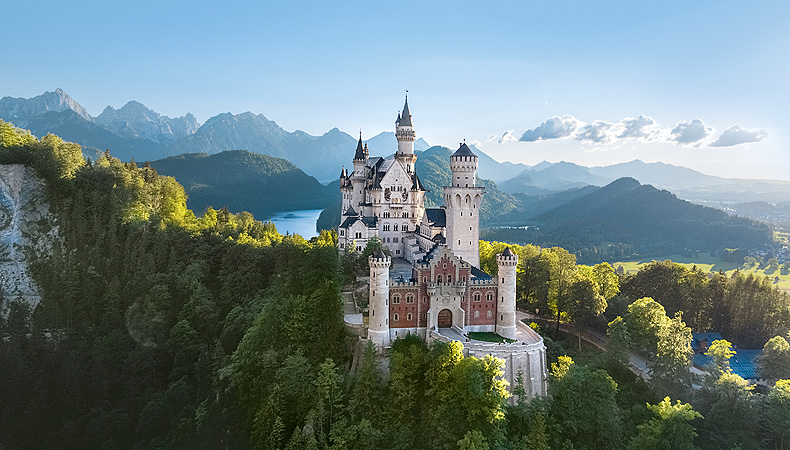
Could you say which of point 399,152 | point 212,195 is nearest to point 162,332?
point 399,152

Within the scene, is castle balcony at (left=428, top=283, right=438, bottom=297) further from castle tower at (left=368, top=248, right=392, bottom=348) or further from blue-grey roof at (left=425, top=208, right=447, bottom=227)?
blue-grey roof at (left=425, top=208, right=447, bottom=227)

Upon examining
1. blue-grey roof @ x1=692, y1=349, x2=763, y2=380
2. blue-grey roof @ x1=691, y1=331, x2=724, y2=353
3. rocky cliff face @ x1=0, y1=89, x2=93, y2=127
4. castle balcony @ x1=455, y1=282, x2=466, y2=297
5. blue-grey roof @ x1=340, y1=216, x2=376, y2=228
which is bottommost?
blue-grey roof @ x1=692, y1=349, x2=763, y2=380

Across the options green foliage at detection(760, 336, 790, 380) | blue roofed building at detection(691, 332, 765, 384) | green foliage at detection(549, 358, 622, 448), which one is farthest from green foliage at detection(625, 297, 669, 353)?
green foliage at detection(549, 358, 622, 448)

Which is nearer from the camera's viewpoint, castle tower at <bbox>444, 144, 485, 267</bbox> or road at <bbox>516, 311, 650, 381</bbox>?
road at <bbox>516, 311, 650, 381</bbox>

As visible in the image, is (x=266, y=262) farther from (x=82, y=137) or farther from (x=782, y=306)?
(x=82, y=137)

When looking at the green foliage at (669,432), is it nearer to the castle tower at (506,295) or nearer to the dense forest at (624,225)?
the castle tower at (506,295)

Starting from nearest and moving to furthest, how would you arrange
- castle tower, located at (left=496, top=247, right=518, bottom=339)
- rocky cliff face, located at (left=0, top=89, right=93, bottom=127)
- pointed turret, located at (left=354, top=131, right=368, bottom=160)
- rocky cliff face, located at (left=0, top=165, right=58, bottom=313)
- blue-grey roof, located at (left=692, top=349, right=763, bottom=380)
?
castle tower, located at (left=496, top=247, right=518, bottom=339) → blue-grey roof, located at (left=692, top=349, right=763, bottom=380) → rocky cliff face, located at (left=0, top=165, right=58, bottom=313) → pointed turret, located at (left=354, top=131, right=368, bottom=160) → rocky cliff face, located at (left=0, top=89, right=93, bottom=127)

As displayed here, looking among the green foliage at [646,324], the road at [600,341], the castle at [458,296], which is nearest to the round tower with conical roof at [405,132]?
the castle at [458,296]
